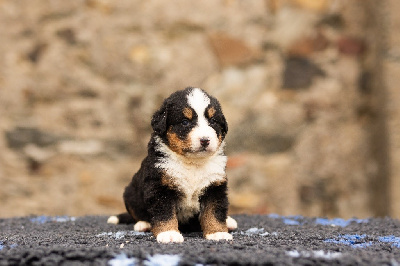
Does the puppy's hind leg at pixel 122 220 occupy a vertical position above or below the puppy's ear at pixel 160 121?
below

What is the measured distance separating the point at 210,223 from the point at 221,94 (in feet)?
5.26

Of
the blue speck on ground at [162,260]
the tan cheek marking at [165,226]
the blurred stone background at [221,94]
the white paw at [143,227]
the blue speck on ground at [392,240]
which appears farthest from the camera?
the blurred stone background at [221,94]

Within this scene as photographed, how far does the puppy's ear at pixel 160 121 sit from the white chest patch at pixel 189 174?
2.0 inches

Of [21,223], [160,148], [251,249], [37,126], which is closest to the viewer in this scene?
[251,249]

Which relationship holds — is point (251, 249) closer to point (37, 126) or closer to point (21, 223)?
point (21, 223)

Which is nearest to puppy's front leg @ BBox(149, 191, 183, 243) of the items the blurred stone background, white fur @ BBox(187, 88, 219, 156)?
white fur @ BBox(187, 88, 219, 156)

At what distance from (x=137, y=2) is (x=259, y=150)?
4.32 ft

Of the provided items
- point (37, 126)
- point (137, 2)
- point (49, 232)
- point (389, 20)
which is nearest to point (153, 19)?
point (137, 2)

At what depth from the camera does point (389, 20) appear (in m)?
3.08

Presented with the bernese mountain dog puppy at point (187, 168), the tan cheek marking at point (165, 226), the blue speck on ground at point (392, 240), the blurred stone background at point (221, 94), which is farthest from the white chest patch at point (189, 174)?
the blurred stone background at point (221, 94)

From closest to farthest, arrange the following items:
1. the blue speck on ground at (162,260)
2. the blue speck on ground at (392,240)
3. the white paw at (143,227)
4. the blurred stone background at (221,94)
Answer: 1. the blue speck on ground at (162,260)
2. the blue speck on ground at (392,240)
3. the white paw at (143,227)
4. the blurred stone background at (221,94)

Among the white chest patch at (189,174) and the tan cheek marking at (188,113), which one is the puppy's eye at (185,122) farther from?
the white chest patch at (189,174)

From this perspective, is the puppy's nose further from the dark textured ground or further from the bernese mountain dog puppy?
the dark textured ground

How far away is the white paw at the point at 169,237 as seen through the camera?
1.52 meters
